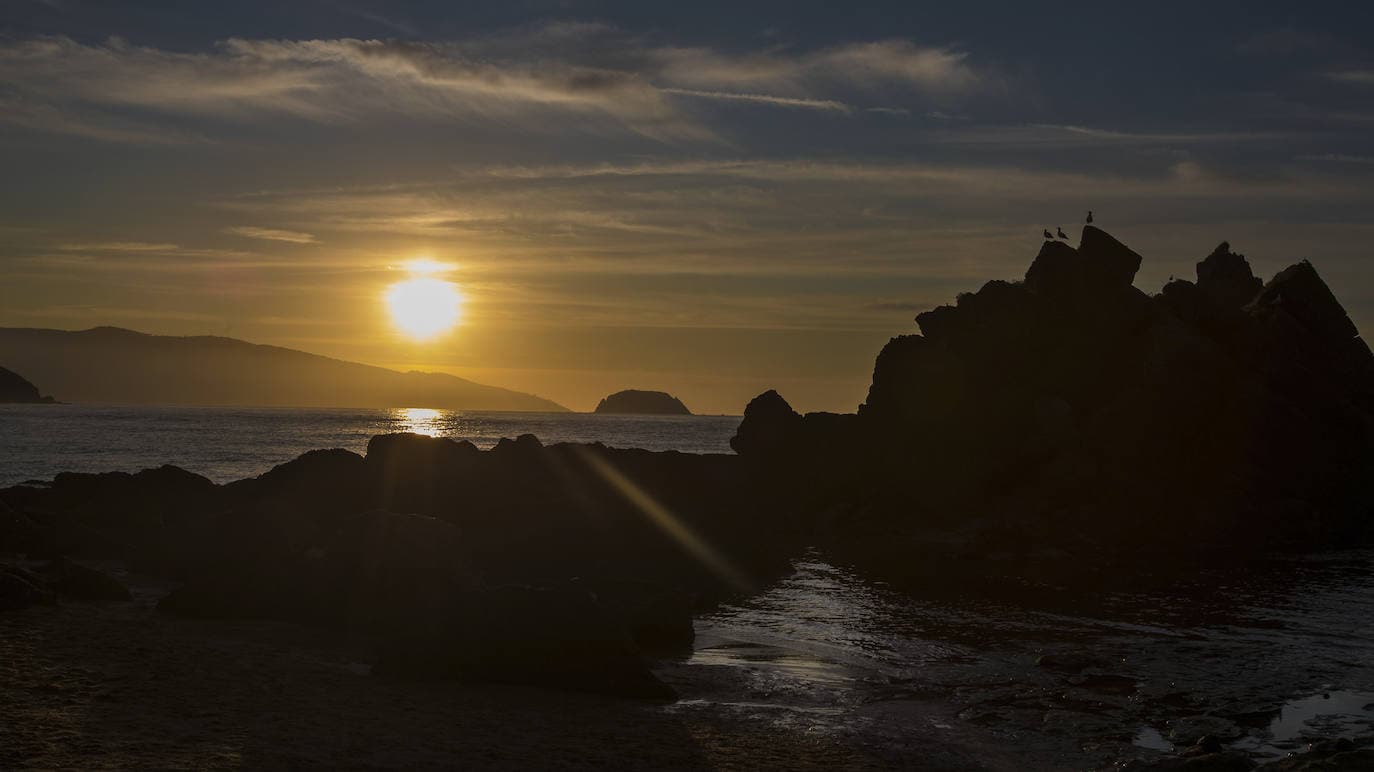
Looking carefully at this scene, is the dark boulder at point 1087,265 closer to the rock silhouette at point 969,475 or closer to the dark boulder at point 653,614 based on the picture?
the rock silhouette at point 969,475

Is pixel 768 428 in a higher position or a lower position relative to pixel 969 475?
higher

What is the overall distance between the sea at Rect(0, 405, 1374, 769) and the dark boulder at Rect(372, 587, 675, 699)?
1.78 m

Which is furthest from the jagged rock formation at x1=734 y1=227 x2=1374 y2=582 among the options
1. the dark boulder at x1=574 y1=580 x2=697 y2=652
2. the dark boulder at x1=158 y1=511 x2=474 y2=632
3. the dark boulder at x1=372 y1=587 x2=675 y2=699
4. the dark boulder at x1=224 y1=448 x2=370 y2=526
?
the dark boulder at x1=372 y1=587 x2=675 y2=699

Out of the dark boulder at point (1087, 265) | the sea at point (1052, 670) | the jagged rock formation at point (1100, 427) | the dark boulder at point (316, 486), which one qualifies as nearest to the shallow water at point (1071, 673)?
the sea at point (1052, 670)

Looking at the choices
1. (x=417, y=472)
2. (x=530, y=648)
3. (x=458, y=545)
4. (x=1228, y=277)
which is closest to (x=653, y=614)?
(x=458, y=545)

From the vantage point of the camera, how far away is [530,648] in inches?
984

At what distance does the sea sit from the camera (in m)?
23.1

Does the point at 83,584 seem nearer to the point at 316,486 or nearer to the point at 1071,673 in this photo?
the point at 1071,673

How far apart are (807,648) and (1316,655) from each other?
1444 centimetres

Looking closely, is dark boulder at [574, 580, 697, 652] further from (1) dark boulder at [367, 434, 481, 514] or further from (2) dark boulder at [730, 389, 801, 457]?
(2) dark boulder at [730, 389, 801, 457]

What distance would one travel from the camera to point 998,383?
70.0 m

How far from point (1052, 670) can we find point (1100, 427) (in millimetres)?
39040

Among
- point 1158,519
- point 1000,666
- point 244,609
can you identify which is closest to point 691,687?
point 1000,666

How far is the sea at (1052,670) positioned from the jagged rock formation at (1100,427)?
12677mm
